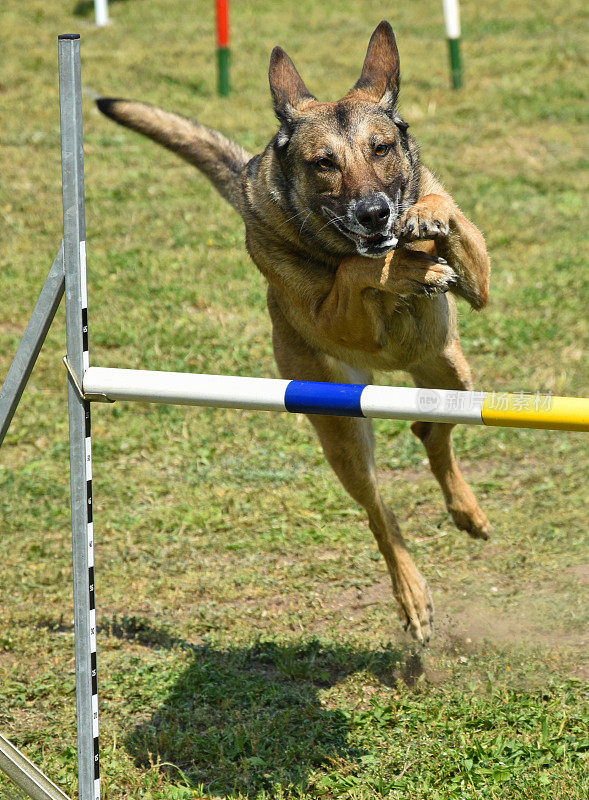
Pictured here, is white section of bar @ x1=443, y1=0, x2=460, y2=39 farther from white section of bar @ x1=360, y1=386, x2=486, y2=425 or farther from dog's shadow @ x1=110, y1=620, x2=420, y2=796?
white section of bar @ x1=360, y1=386, x2=486, y2=425

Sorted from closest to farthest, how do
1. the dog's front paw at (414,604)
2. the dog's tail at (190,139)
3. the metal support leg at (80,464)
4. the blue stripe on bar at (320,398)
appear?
1. the blue stripe on bar at (320,398)
2. the metal support leg at (80,464)
3. the dog's front paw at (414,604)
4. the dog's tail at (190,139)

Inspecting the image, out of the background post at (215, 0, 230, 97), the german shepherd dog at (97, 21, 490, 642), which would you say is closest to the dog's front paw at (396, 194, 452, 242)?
the german shepherd dog at (97, 21, 490, 642)

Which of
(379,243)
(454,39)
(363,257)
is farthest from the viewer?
(454,39)

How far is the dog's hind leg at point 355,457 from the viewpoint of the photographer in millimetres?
4238

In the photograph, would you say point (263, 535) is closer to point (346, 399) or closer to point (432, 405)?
point (346, 399)

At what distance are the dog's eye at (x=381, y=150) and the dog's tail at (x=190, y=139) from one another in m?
1.16

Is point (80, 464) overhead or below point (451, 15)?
below

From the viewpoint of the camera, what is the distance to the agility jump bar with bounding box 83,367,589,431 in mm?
2551

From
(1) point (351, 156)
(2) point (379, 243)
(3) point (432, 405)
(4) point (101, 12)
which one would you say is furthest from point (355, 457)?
(4) point (101, 12)

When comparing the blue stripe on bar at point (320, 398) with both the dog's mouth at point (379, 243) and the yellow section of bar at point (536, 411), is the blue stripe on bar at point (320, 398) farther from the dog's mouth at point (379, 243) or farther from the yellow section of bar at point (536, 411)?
the dog's mouth at point (379, 243)

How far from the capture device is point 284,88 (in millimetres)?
3998

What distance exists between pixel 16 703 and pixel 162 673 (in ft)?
1.99

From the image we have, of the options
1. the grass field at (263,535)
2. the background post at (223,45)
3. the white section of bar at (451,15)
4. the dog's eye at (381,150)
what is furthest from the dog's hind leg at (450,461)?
the white section of bar at (451,15)

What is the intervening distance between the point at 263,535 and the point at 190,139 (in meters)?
2.14
